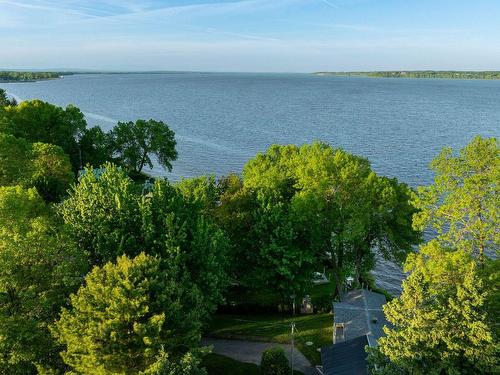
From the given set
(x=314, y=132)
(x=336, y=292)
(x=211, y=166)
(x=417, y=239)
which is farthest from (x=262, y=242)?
(x=314, y=132)

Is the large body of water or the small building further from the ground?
the large body of water

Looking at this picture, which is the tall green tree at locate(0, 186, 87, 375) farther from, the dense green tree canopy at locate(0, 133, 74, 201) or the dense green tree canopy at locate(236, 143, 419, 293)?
the dense green tree canopy at locate(0, 133, 74, 201)

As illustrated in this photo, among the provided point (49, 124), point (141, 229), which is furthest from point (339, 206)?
point (49, 124)

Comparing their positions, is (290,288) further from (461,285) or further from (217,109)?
(217,109)

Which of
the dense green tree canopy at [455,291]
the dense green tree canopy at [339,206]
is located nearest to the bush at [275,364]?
the dense green tree canopy at [455,291]

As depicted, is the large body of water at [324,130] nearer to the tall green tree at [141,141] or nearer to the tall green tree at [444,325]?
the tall green tree at [141,141]

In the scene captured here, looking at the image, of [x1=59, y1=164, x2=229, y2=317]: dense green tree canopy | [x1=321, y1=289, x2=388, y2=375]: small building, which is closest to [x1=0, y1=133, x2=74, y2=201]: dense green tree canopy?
[x1=59, y1=164, x2=229, y2=317]: dense green tree canopy

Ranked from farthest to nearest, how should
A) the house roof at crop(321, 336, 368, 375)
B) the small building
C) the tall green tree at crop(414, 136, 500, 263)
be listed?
the small building, the house roof at crop(321, 336, 368, 375), the tall green tree at crop(414, 136, 500, 263)
